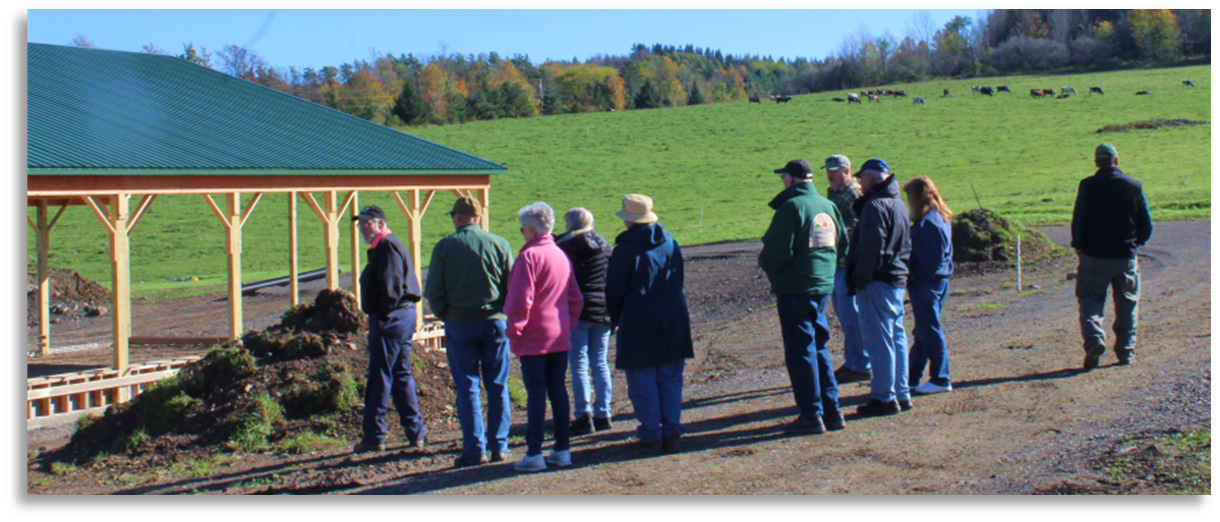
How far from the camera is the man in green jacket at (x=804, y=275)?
5.57 metres

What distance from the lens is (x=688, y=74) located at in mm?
114938

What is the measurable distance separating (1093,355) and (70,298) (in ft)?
67.0

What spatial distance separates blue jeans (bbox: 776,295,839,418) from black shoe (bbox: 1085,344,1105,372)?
258cm

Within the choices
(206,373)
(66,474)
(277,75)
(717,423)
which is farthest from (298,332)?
(277,75)

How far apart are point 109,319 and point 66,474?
13808 millimetres

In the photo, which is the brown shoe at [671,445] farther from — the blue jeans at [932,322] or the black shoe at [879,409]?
the blue jeans at [932,322]

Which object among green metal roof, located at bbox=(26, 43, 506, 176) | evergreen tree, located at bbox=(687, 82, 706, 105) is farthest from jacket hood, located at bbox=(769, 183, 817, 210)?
evergreen tree, located at bbox=(687, 82, 706, 105)

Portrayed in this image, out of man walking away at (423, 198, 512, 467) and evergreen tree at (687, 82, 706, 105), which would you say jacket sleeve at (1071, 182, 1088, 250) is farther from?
evergreen tree at (687, 82, 706, 105)

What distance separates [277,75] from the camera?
8950 centimetres

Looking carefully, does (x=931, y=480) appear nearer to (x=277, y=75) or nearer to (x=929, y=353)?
(x=929, y=353)

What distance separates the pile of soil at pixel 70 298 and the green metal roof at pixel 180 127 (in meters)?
6.66

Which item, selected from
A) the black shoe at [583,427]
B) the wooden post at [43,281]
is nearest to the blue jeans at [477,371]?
the black shoe at [583,427]

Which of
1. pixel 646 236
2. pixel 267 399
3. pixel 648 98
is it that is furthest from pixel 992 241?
pixel 648 98

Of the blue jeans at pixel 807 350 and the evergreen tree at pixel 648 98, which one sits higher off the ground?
the evergreen tree at pixel 648 98
